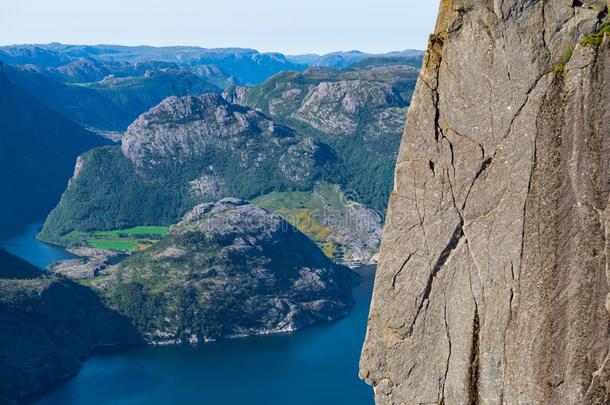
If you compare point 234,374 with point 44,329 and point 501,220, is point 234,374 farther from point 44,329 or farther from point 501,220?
point 501,220

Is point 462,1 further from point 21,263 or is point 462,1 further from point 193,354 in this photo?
point 21,263

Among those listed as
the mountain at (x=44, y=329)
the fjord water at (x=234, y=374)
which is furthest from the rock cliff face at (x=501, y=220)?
the mountain at (x=44, y=329)

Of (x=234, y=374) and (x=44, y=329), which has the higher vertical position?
(x=44, y=329)

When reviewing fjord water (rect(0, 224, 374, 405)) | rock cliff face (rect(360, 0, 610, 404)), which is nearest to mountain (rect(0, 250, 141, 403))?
fjord water (rect(0, 224, 374, 405))

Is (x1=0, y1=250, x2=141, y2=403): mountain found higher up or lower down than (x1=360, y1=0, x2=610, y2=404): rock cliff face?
lower down

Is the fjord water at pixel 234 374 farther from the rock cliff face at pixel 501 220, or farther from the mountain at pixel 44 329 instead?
the rock cliff face at pixel 501 220

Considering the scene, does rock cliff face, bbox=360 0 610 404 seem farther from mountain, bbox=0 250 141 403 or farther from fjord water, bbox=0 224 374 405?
mountain, bbox=0 250 141 403

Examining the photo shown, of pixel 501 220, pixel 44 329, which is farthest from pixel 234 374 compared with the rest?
pixel 501 220
